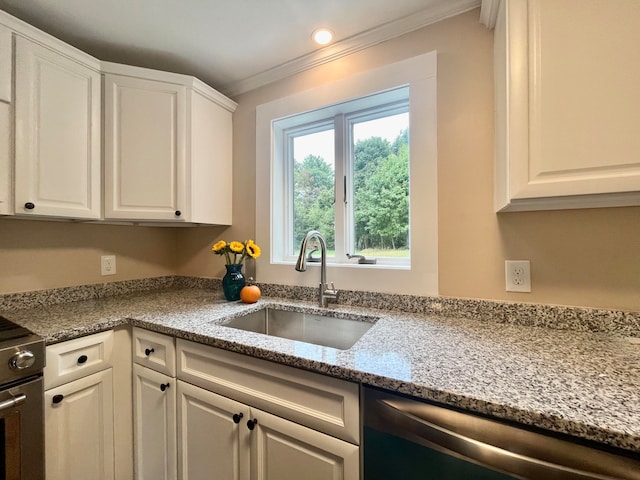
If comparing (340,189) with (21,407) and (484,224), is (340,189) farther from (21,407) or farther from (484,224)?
(21,407)

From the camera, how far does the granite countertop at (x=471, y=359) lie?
1.71ft

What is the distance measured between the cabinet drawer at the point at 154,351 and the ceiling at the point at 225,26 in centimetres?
140

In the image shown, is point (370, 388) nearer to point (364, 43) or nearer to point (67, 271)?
point (364, 43)

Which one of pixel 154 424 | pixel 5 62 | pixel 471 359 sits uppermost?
pixel 5 62

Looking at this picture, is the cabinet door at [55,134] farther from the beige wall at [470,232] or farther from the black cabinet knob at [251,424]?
the black cabinet knob at [251,424]

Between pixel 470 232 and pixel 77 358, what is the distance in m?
1.66

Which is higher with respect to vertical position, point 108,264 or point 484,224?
point 484,224

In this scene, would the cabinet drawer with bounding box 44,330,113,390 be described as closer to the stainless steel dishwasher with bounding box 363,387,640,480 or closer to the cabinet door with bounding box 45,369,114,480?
the cabinet door with bounding box 45,369,114,480

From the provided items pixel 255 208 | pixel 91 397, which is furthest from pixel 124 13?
pixel 91 397

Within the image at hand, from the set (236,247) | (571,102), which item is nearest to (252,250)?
(236,247)

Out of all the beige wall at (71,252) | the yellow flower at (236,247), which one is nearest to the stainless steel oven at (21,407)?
the beige wall at (71,252)

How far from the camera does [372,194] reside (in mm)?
1492

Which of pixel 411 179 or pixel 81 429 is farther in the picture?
pixel 411 179

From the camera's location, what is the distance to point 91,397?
1.09 meters
